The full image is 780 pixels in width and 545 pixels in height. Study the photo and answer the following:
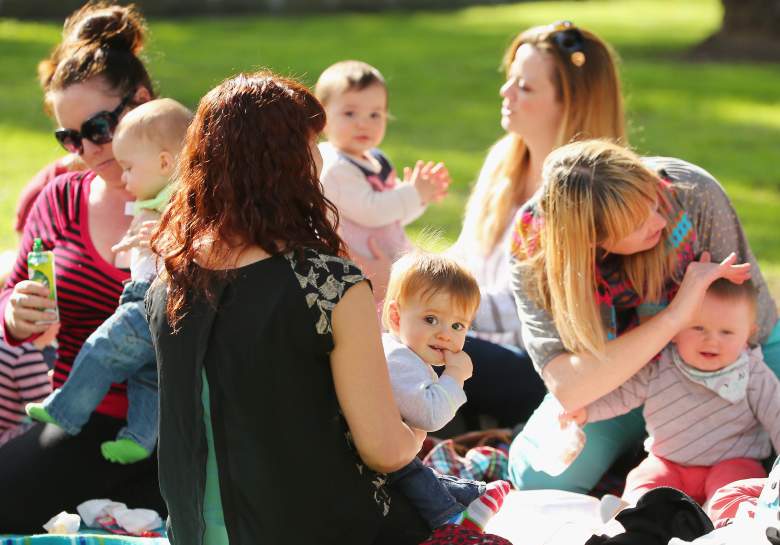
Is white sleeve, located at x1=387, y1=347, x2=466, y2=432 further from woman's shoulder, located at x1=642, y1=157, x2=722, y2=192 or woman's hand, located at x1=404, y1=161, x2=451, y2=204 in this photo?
woman's hand, located at x1=404, y1=161, x2=451, y2=204

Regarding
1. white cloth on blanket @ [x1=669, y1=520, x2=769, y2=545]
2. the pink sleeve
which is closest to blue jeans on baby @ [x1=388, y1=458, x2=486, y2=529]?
white cloth on blanket @ [x1=669, y1=520, x2=769, y2=545]

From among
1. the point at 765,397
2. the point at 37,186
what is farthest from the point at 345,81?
the point at 765,397

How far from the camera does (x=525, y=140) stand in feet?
14.0

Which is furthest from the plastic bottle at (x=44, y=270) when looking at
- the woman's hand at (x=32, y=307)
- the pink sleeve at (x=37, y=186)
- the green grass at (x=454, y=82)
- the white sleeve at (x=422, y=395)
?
the green grass at (x=454, y=82)

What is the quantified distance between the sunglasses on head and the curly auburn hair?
1.85 m

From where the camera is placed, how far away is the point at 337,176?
4.59m

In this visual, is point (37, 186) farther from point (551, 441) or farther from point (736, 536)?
point (736, 536)

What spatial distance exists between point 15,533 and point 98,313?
26.9 inches

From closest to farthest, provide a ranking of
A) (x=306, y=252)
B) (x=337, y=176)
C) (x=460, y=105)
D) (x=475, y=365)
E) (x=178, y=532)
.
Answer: (x=306, y=252) < (x=178, y=532) < (x=475, y=365) < (x=337, y=176) < (x=460, y=105)


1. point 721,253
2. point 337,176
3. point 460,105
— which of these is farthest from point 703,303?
point 460,105

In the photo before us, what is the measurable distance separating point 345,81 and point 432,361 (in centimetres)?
208

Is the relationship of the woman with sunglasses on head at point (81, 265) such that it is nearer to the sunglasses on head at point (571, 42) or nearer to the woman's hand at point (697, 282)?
the sunglasses on head at point (571, 42)

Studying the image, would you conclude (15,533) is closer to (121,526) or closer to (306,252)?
(121,526)

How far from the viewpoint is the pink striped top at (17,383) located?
374cm
